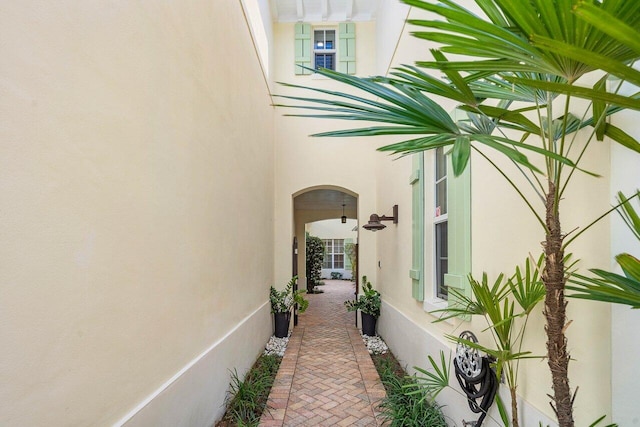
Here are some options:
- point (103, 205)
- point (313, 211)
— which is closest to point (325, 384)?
point (103, 205)

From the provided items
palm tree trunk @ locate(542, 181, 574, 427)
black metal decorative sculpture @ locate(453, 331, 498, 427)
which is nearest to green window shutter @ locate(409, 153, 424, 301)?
black metal decorative sculpture @ locate(453, 331, 498, 427)

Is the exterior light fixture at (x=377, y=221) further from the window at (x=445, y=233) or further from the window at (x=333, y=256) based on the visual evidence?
the window at (x=333, y=256)

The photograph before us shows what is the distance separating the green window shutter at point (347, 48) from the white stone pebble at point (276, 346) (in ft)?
17.3

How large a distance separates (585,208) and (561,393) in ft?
2.61

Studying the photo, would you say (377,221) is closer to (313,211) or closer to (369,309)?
(369,309)

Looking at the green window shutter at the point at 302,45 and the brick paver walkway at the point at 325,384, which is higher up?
the green window shutter at the point at 302,45

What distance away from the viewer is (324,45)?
7883mm

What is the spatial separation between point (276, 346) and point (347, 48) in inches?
228

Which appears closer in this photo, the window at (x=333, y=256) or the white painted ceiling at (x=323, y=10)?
the white painted ceiling at (x=323, y=10)

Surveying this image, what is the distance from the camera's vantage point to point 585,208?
1631 mm

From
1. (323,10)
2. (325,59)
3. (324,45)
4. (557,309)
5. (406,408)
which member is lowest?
(406,408)

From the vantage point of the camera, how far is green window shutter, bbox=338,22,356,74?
7512mm

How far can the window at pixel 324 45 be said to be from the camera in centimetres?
788

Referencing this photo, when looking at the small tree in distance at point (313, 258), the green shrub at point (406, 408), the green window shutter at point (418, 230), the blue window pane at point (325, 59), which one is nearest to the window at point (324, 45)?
the blue window pane at point (325, 59)
